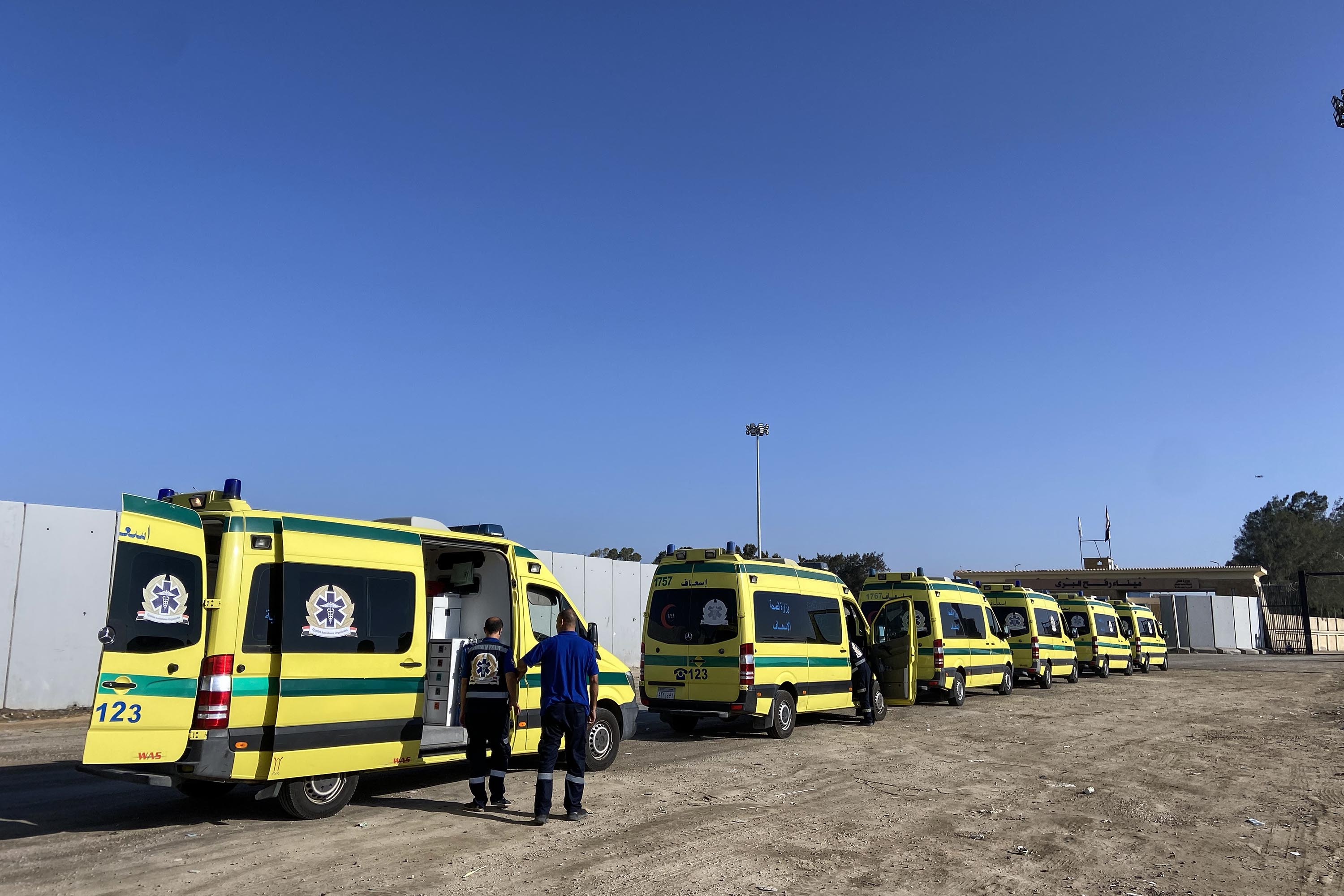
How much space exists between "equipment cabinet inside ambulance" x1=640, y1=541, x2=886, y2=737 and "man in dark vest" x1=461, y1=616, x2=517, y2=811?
5065 mm

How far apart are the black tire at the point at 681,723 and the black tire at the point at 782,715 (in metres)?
1.33

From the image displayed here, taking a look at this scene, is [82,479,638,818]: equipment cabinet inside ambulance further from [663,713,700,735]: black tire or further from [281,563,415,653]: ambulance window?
[663,713,700,735]: black tire

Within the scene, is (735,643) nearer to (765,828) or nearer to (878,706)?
(878,706)

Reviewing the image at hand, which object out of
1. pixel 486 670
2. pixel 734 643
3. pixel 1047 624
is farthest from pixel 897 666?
pixel 486 670

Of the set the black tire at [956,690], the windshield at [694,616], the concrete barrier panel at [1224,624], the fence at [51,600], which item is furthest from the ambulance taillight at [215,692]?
the concrete barrier panel at [1224,624]

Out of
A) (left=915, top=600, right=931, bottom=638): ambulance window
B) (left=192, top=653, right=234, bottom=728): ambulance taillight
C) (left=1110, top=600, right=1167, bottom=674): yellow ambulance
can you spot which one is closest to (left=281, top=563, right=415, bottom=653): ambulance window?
(left=192, top=653, right=234, bottom=728): ambulance taillight

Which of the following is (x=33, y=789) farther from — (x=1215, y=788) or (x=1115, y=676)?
(x=1115, y=676)

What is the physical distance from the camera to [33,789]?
29.7 feet

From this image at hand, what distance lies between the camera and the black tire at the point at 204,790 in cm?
814

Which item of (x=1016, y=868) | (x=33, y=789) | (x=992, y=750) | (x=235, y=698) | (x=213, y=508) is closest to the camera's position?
(x=1016, y=868)

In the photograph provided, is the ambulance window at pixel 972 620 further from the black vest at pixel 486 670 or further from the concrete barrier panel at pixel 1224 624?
the concrete barrier panel at pixel 1224 624

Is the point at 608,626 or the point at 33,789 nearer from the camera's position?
the point at 33,789

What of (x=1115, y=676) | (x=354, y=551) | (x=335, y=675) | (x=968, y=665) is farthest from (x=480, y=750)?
(x=1115, y=676)

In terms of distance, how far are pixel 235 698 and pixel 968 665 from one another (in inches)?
598
